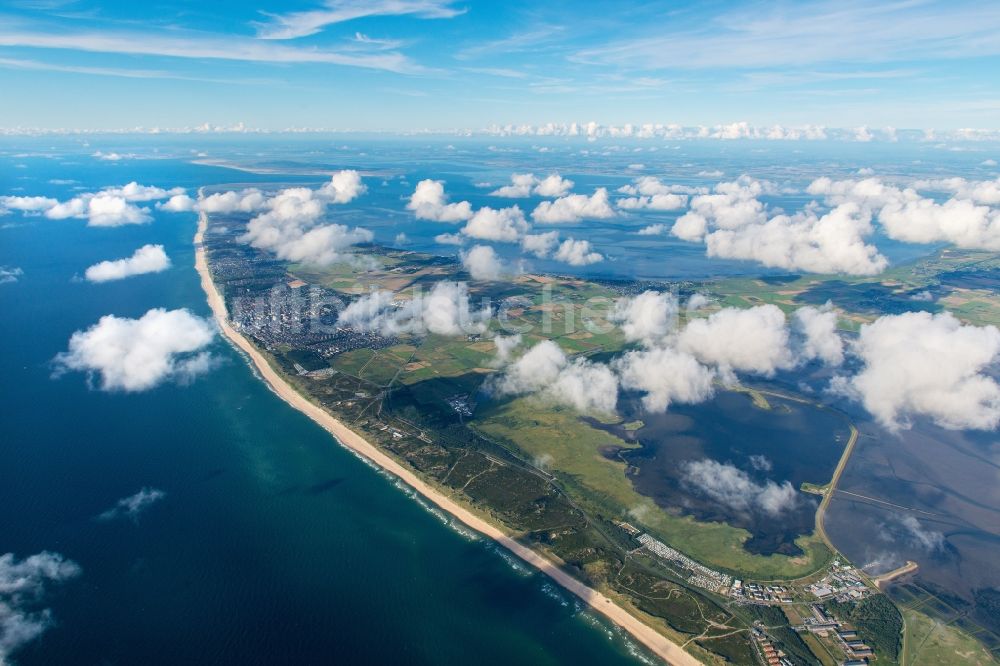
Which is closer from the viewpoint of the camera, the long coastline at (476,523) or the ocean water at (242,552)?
the ocean water at (242,552)


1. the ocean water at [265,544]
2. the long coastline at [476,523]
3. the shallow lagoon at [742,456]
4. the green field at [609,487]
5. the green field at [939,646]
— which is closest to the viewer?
the green field at [939,646]

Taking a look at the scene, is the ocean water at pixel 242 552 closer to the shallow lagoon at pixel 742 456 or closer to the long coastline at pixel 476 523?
the long coastline at pixel 476 523

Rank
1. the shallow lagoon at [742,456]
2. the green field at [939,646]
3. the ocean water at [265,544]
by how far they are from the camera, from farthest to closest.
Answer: the shallow lagoon at [742,456] → the ocean water at [265,544] → the green field at [939,646]

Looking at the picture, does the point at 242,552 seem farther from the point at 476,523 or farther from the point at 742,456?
the point at 742,456

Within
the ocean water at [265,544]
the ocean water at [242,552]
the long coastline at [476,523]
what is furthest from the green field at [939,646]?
the ocean water at [242,552]

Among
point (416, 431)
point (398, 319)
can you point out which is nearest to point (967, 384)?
point (416, 431)

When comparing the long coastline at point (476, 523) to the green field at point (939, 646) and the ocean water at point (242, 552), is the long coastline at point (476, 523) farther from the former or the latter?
the green field at point (939, 646)
